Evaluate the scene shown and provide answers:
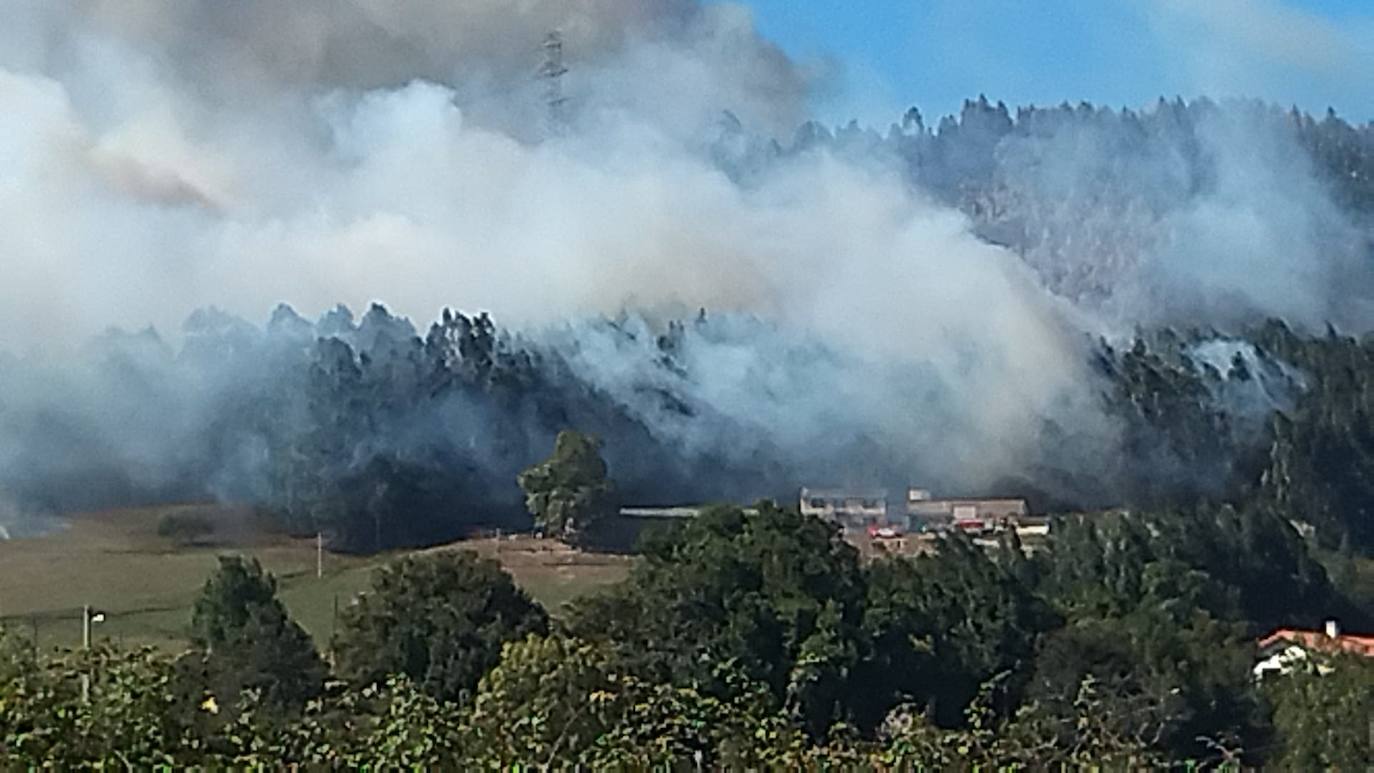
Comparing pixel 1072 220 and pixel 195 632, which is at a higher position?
pixel 1072 220

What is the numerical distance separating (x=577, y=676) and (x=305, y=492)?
59.3ft

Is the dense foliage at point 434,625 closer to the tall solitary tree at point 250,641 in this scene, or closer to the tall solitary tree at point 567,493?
the tall solitary tree at point 250,641

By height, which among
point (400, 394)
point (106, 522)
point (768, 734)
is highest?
point (400, 394)

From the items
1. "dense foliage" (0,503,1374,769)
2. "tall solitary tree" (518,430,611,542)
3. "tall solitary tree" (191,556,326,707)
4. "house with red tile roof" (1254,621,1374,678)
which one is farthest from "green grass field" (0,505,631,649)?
"house with red tile roof" (1254,621,1374,678)

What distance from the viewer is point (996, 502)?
38.7 meters

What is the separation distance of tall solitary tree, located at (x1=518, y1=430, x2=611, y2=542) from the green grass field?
70cm

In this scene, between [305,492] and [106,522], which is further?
[305,492]

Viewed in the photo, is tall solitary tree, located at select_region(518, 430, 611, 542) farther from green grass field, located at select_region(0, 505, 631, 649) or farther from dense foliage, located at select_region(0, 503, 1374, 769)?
dense foliage, located at select_region(0, 503, 1374, 769)

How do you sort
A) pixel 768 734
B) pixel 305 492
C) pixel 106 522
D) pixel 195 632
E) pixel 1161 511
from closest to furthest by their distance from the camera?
pixel 768 734 → pixel 195 632 → pixel 106 522 → pixel 305 492 → pixel 1161 511

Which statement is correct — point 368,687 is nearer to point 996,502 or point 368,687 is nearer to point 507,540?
point 507,540

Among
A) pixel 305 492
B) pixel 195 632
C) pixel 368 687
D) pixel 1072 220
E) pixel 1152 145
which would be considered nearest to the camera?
pixel 368 687

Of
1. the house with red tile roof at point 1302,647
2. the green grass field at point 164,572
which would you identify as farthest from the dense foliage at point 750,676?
the green grass field at point 164,572

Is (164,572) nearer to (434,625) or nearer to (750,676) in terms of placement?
(434,625)

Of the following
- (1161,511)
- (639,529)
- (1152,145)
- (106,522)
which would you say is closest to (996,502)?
(1161,511)
